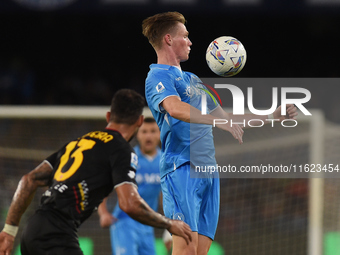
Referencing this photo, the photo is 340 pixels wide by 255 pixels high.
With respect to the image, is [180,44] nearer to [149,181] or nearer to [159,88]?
[159,88]

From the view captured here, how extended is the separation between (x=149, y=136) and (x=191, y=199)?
8.64ft

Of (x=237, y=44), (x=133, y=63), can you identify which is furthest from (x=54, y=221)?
(x=133, y=63)

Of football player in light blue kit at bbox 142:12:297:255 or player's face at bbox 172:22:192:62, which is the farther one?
player's face at bbox 172:22:192:62

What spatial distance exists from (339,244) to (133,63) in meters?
6.65

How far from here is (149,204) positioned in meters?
6.37

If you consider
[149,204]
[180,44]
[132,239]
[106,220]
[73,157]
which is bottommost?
[132,239]

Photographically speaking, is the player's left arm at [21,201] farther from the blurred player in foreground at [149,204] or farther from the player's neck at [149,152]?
the player's neck at [149,152]

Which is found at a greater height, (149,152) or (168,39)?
(168,39)

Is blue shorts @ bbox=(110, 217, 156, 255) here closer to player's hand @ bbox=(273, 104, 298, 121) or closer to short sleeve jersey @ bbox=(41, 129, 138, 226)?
short sleeve jersey @ bbox=(41, 129, 138, 226)

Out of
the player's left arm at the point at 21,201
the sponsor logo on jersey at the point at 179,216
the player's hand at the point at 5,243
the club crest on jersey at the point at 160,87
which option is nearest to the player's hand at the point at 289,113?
the club crest on jersey at the point at 160,87

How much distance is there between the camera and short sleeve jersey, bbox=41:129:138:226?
3.60 m

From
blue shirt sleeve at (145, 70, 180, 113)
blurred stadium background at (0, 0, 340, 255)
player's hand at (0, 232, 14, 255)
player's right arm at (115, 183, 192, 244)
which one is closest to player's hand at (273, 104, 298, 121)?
blue shirt sleeve at (145, 70, 180, 113)

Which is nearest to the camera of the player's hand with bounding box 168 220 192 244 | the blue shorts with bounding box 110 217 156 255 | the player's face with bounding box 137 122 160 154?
the player's hand with bounding box 168 220 192 244

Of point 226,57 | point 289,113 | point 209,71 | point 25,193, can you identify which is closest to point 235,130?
point 289,113
